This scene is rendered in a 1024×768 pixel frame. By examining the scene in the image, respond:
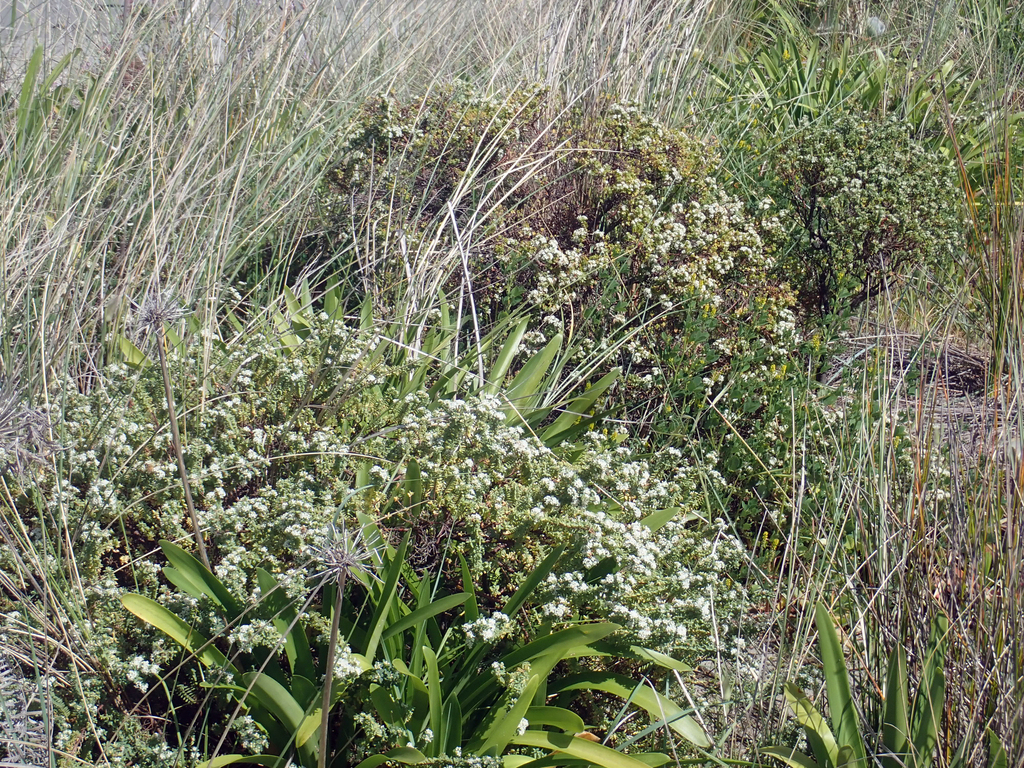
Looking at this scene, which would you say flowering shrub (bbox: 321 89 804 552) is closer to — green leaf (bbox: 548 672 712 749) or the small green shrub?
the small green shrub

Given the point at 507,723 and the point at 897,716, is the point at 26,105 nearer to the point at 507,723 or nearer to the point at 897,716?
the point at 507,723

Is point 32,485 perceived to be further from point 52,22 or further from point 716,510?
point 52,22

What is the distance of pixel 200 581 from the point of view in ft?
6.41

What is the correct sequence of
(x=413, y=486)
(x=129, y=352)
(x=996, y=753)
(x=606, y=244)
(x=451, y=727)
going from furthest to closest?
1. (x=606, y=244)
2. (x=129, y=352)
3. (x=413, y=486)
4. (x=451, y=727)
5. (x=996, y=753)

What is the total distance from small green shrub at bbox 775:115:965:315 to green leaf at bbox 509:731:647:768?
2268 mm

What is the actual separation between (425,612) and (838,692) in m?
0.85

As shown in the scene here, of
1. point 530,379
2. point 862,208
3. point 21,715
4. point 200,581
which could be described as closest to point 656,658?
point 200,581

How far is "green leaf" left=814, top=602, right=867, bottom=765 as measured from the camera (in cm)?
182

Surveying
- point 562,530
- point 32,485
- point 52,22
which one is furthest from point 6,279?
point 52,22

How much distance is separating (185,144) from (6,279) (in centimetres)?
96

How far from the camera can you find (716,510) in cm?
290

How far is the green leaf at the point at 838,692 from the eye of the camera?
5.98ft

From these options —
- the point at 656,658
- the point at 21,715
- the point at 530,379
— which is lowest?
the point at 21,715

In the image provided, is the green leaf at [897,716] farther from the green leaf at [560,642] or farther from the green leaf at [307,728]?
Answer: the green leaf at [307,728]
